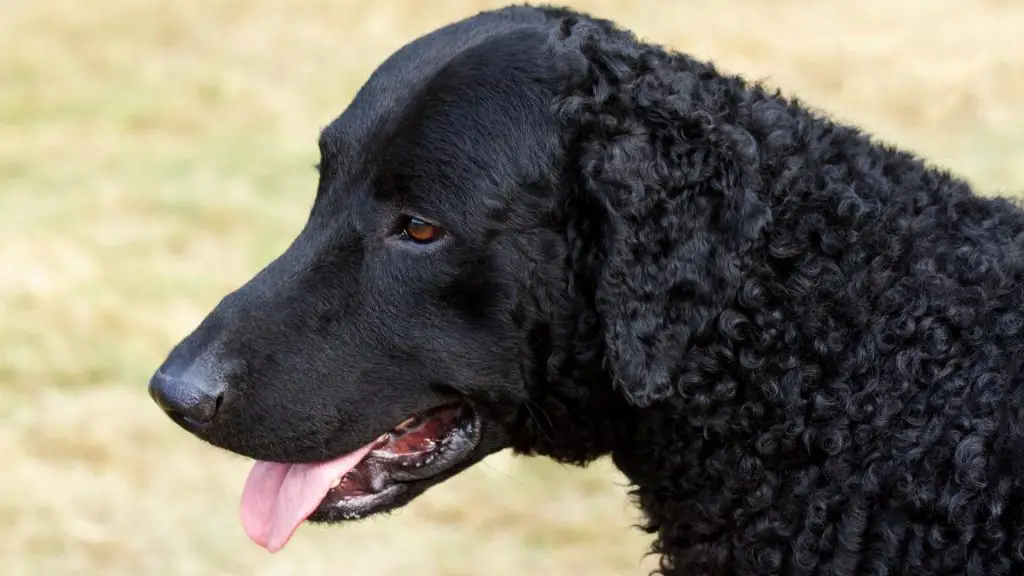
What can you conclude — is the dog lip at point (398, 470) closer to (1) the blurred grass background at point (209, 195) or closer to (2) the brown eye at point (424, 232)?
(2) the brown eye at point (424, 232)

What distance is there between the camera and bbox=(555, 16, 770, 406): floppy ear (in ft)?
7.79

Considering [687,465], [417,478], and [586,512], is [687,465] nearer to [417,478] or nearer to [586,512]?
[417,478]

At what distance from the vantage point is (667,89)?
8.29ft

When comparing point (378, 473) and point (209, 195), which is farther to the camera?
point (209, 195)

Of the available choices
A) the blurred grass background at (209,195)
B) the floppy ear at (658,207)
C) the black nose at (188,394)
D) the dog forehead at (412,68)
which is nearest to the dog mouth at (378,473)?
the black nose at (188,394)

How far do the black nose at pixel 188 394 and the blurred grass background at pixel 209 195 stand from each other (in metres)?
2.07

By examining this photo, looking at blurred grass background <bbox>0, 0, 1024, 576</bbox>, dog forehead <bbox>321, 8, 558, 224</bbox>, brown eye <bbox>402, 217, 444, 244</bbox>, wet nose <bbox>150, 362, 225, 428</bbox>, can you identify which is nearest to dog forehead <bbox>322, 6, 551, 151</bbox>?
dog forehead <bbox>321, 8, 558, 224</bbox>

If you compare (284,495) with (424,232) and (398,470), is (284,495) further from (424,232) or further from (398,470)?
(424,232)

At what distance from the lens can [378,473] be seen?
8.82 ft

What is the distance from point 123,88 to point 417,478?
8.22m

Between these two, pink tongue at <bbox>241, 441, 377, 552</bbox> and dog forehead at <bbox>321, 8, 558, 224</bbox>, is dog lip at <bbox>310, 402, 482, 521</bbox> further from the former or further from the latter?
dog forehead at <bbox>321, 8, 558, 224</bbox>

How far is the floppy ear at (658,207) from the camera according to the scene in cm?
237

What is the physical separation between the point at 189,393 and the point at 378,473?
1.58 feet

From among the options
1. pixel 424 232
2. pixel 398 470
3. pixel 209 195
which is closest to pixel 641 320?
pixel 424 232
